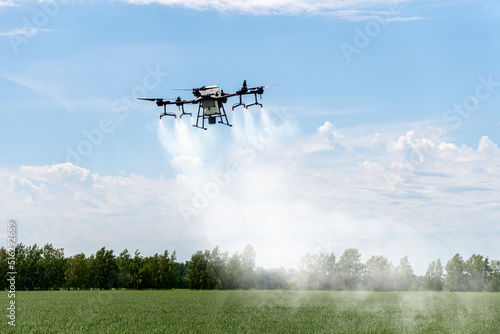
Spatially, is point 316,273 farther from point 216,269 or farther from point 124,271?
point 124,271

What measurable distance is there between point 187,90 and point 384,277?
134117mm

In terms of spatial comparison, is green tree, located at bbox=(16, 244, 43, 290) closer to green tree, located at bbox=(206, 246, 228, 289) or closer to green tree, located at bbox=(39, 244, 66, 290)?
green tree, located at bbox=(39, 244, 66, 290)

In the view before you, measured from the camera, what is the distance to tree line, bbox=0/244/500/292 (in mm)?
138000

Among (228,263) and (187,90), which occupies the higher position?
(187,90)

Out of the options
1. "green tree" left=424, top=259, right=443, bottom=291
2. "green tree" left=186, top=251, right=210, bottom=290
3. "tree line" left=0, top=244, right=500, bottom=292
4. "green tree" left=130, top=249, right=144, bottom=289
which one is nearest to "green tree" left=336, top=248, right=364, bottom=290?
"tree line" left=0, top=244, right=500, bottom=292

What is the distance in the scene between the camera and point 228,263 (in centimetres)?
14812

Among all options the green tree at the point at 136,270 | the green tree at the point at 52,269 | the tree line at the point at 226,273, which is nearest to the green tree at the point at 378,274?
the tree line at the point at 226,273

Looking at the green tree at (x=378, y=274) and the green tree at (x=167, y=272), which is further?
the green tree at (x=378, y=274)

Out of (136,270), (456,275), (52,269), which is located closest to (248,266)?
(136,270)

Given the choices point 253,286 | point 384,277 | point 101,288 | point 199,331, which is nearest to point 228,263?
point 253,286

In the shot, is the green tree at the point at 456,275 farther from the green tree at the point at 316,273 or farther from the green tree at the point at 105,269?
the green tree at the point at 105,269

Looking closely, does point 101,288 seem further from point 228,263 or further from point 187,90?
point 187,90

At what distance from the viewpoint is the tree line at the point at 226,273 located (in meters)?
138

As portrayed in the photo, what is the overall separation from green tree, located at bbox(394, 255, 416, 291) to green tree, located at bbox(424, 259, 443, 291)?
14.9ft
